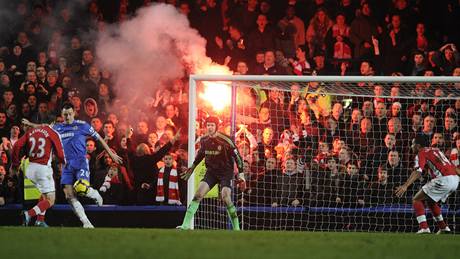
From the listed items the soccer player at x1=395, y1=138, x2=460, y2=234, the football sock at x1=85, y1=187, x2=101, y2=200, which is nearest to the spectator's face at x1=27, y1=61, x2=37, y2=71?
the football sock at x1=85, y1=187, x2=101, y2=200

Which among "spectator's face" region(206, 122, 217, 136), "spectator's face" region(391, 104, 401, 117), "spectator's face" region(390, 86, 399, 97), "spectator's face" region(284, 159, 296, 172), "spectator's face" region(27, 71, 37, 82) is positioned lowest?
"spectator's face" region(284, 159, 296, 172)

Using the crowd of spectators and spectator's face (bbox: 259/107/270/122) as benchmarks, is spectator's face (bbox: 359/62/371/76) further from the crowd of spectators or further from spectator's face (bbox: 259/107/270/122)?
spectator's face (bbox: 259/107/270/122)

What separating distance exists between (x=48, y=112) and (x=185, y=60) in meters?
2.36

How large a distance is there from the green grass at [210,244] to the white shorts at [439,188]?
191cm

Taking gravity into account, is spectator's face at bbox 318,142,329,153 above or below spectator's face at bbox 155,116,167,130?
below

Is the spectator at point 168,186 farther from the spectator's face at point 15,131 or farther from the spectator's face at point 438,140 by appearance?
the spectator's face at point 438,140

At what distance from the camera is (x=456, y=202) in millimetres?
12516

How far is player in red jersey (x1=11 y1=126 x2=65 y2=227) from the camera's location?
36.7 ft

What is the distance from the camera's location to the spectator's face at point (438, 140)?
12.2 metres

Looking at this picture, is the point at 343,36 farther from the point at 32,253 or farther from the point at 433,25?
the point at 32,253

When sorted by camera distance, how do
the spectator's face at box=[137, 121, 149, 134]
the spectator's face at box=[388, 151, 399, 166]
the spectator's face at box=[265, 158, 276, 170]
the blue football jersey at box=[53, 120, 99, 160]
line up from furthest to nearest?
the spectator's face at box=[137, 121, 149, 134] < the spectator's face at box=[265, 158, 276, 170] < the spectator's face at box=[388, 151, 399, 166] < the blue football jersey at box=[53, 120, 99, 160]

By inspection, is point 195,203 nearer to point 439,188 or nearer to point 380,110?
point 380,110

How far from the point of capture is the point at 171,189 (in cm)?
1234

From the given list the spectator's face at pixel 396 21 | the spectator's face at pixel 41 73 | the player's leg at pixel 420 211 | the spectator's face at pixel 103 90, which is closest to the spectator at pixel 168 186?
the spectator's face at pixel 103 90
